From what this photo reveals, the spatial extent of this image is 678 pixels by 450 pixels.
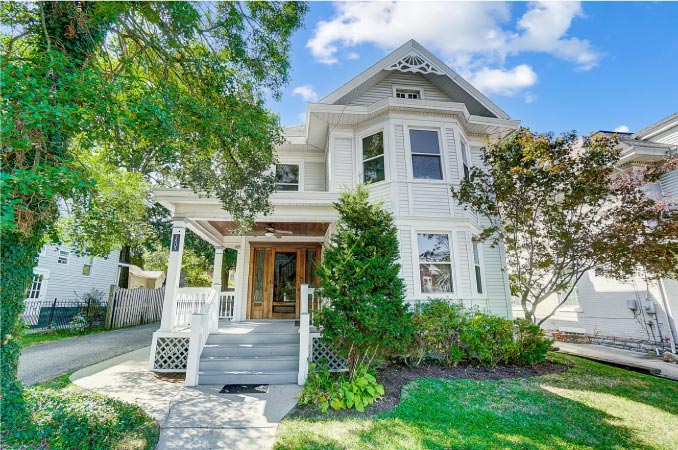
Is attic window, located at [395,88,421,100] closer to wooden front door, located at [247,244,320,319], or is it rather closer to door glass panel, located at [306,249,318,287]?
wooden front door, located at [247,244,320,319]

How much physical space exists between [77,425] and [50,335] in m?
11.5

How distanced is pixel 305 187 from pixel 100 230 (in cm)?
620

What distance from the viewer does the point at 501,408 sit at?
476 cm

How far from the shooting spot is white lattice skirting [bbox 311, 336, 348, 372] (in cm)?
664

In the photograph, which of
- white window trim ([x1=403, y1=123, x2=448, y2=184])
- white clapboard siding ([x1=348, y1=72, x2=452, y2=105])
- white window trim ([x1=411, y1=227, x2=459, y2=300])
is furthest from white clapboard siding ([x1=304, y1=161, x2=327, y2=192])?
white window trim ([x1=411, y1=227, x2=459, y2=300])

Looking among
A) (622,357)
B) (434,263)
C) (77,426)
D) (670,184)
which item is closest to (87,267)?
(77,426)

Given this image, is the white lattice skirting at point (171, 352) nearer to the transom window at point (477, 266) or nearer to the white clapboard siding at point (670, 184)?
the transom window at point (477, 266)

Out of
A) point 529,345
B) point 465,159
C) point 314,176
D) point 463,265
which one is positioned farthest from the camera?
point 314,176

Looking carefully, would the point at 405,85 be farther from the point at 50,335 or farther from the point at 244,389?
the point at 50,335

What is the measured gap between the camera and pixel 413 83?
10.1m

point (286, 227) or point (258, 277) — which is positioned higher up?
point (286, 227)

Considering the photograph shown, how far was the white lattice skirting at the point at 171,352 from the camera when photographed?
265 inches

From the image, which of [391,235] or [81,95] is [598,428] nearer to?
[391,235]

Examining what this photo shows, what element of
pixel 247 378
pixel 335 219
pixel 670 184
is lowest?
pixel 247 378
